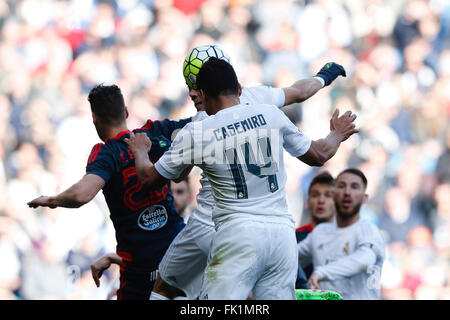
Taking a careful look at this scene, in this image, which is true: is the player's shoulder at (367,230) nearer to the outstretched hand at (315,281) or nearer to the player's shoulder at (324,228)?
the player's shoulder at (324,228)

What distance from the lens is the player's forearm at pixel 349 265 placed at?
22.9ft

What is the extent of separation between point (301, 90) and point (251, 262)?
68.1 inches

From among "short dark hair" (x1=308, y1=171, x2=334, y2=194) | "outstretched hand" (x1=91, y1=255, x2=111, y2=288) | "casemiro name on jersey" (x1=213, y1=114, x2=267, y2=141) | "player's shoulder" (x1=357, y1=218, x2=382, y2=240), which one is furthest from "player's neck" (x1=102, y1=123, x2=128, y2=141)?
"short dark hair" (x1=308, y1=171, x2=334, y2=194)

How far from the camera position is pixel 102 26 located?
37.6 ft

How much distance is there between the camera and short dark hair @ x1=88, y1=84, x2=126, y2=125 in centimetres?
556

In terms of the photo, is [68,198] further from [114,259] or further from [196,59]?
[196,59]

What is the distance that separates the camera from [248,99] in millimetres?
5469

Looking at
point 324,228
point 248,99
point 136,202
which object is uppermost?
point 248,99

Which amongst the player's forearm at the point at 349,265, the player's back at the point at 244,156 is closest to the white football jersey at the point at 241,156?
the player's back at the point at 244,156

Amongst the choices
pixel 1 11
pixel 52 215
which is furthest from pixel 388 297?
pixel 1 11

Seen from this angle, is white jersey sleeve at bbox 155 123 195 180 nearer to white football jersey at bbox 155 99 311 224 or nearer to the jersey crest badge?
white football jersey at bbox 155 99 311 224

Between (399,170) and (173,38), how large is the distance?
373 cm

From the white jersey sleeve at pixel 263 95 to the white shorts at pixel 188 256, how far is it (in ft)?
3.10

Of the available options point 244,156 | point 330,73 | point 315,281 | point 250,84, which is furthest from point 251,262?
point 250,84
